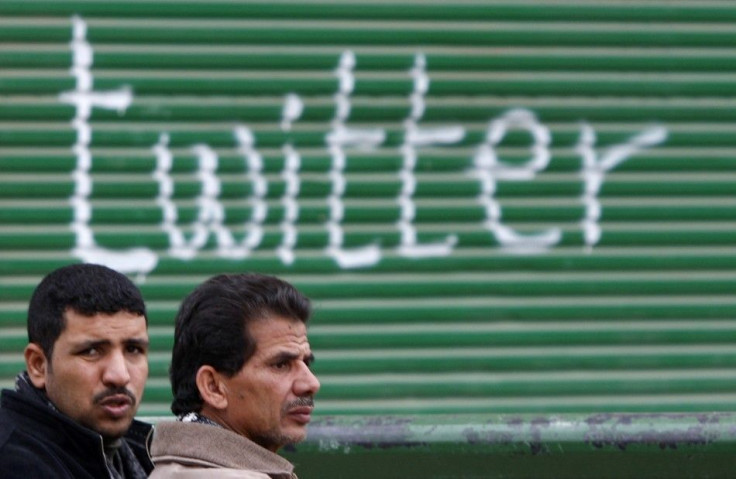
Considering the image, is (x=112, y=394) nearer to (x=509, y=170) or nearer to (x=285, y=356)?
(x=285, y=356)

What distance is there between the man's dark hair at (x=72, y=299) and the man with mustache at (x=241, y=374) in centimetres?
47

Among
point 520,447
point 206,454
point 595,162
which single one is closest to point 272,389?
point 206,454

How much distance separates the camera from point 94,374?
3.69 meters

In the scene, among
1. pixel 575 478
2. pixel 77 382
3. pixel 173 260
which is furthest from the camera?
pixel 173 260

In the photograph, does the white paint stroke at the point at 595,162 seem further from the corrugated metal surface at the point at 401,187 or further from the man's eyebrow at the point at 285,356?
the man's eyebrow at the point at 285,356

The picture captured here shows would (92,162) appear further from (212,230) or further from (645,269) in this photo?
(645,269)

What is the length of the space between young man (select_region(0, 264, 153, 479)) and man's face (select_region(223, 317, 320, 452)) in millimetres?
522

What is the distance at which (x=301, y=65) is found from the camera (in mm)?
5953

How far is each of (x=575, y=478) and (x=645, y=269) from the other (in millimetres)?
1005

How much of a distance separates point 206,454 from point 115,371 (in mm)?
687

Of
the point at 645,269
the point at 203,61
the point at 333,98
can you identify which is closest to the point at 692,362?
the point at 645,269

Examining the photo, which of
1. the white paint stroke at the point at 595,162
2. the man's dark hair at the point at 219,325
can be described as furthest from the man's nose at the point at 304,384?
the white paint stroke at the point at 595,162

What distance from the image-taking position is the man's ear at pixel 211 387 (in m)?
3.21

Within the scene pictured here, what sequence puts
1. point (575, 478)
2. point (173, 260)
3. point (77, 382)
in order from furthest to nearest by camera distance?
point (173, 260) → point (575, 478) → point (77, 382)
